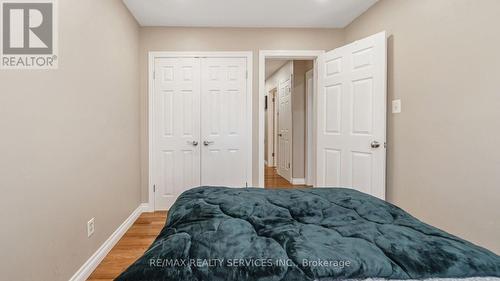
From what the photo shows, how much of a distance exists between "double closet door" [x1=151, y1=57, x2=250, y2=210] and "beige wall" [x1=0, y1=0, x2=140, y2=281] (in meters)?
0.64

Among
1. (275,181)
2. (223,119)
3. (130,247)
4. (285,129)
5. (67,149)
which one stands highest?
(223,119)

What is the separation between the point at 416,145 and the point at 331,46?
6.21 feet

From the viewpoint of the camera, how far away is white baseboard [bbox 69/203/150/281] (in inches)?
75.1

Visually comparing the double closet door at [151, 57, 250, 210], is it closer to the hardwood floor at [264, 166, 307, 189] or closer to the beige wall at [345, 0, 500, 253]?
the hardwood floor at [264, 166, 307, 189]

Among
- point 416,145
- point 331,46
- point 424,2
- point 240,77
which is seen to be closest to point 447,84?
point 416,145

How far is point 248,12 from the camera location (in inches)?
122

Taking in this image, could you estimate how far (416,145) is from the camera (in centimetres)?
236

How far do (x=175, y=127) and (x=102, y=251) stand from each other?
5.65 ft

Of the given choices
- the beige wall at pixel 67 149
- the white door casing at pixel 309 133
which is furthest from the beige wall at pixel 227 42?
the white door casing at pixel 309 133
